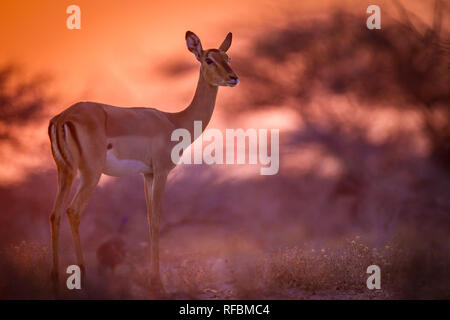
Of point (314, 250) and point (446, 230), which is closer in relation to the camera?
point (314, 250)

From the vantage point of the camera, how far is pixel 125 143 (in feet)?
23.8

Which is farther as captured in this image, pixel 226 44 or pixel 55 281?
pixel 226 44

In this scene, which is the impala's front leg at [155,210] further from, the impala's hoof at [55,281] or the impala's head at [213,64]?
the impala's head at [213,64]

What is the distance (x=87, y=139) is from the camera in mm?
6848

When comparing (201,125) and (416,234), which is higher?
(201,125)

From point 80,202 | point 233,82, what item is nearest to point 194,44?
point 233,82

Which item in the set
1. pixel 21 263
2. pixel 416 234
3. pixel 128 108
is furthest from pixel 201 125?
pixel 416 234

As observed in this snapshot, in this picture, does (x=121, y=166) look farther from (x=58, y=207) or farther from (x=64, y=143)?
(x=58, y=207)

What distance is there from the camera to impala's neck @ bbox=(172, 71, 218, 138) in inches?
311

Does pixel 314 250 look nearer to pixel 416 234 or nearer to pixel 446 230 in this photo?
pixel 416 234

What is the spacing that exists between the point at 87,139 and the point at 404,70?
6079 millimetres

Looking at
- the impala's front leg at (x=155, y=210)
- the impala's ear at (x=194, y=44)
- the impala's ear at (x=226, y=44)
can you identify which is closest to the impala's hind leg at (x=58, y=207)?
the impala's front leg at (x=155, y=210)

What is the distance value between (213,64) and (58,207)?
2.98 m

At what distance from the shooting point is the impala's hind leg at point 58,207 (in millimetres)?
6680
